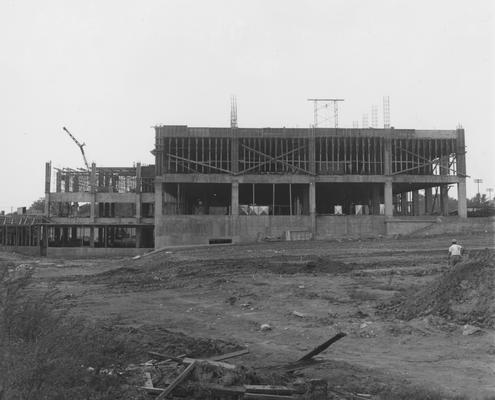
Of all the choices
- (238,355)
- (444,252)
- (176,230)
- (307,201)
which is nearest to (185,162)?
(176,230)

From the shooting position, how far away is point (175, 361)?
7.70m

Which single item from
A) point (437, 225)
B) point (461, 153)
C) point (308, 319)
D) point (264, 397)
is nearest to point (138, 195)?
point (437, 225)

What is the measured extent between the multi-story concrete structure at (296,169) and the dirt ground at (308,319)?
22.3 metres

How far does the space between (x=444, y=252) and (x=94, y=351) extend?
2471 centimetres

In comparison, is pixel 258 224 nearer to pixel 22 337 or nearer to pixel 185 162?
pixel 185 162

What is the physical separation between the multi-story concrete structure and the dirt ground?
2230cm

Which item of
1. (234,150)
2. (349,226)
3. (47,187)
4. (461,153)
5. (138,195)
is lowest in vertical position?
(349,226)

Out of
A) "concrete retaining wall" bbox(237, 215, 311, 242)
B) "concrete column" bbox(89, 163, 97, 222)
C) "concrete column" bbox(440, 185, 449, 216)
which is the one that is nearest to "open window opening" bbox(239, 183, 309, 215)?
"concrete retaining wall" bbox(237, 215, 311, 242)

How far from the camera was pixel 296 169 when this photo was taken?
49.9m

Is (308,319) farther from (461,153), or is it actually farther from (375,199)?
(461,153)

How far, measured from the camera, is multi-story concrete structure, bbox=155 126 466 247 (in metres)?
47.3

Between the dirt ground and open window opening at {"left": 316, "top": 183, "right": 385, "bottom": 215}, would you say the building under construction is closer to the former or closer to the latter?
open window opening at {"left": 316, "top": 183, "right": 385, "bottom": 215}

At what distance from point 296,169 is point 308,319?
38388 mm

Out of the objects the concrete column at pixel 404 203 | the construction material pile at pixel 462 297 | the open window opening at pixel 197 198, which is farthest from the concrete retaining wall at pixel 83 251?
the construction material pile at pixel 462 297
